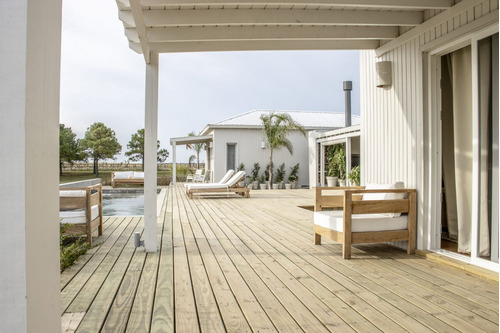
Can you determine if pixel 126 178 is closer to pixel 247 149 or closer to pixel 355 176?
pixel 247 149

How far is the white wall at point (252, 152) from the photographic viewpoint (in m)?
16.6

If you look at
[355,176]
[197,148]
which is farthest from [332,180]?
[197,148]

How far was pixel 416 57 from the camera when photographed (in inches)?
167

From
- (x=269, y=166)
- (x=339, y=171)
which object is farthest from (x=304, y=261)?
(x=269, y=166)

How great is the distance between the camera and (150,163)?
4.35 m

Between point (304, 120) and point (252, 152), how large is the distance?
3.71 m

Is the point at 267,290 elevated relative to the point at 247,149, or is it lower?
lower

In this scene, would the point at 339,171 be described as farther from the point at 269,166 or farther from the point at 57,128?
the point at 57,128

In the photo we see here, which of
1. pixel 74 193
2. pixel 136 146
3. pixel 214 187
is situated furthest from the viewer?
pixel 136 146

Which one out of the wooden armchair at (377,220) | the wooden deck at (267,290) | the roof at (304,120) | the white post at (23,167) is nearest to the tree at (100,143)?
the roof at (304,120)

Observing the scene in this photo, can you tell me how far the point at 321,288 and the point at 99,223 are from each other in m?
3.55

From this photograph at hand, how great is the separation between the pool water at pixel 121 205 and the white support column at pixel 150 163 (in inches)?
215

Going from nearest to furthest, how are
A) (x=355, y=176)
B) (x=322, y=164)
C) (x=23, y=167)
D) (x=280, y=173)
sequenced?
(x=23, y=167), (x=355, y=176), (x=322, y=164), (x=280, y=173)

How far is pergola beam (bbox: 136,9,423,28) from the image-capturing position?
392cm
